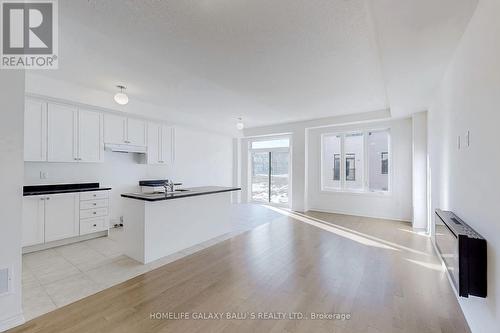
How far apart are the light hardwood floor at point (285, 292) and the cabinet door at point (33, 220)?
2.07 m

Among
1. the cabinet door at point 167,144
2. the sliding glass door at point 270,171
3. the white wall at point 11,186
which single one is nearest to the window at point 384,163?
the sliding glass door at point 270,171

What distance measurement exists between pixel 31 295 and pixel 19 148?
4.95 ft

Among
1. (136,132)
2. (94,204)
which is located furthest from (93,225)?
(136,132)

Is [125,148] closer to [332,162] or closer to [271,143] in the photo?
[271,143]

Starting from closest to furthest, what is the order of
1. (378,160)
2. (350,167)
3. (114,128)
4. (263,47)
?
1. (263,47)
2. (114,128)
3. (378,160)
4. (350,167)

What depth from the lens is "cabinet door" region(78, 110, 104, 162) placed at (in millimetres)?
4188

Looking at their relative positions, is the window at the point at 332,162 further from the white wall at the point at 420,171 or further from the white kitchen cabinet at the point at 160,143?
the white kitchen cabinet at the point at 160,143

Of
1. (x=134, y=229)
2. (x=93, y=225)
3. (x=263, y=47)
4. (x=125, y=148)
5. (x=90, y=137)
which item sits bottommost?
(x=93, y=225)

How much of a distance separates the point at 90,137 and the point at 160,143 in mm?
1527

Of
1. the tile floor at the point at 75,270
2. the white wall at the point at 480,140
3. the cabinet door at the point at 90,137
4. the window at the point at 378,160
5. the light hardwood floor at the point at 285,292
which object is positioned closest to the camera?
the white wall at the point at 480,140

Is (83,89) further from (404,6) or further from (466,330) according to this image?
(466,330)

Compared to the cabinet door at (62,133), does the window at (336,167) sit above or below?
below

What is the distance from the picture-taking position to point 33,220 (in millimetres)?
3439

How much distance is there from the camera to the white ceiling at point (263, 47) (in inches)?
75.4
